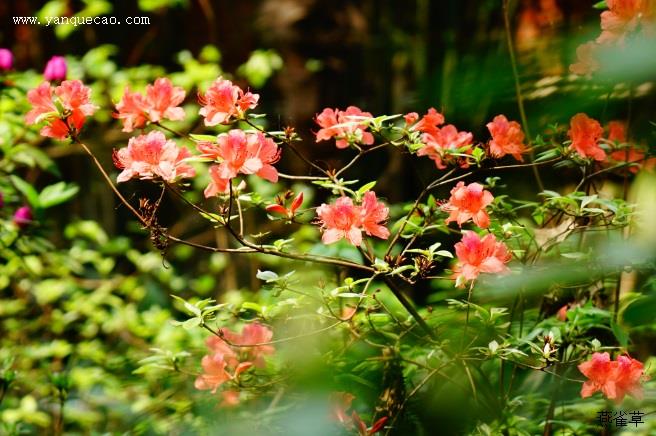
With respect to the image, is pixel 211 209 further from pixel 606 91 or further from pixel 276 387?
pixel 606 91

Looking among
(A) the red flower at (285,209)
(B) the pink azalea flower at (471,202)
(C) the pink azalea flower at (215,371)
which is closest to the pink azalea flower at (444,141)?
(B) the pink azalea flower at (471,202)

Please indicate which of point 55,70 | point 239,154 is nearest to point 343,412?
point 239,154

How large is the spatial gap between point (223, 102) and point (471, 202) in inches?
14.4

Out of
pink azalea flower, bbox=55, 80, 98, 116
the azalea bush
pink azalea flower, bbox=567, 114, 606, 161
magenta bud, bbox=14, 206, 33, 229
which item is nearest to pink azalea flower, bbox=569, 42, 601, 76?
the azalea bush

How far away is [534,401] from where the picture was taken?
4.07 feet

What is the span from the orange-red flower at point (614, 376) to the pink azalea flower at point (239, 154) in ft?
1.66

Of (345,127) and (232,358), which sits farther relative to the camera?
(232,358)

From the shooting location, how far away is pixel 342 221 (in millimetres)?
963

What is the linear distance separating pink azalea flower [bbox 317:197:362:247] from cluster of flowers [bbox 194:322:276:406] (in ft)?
0.87

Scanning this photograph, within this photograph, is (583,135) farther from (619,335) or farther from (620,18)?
(619,335)

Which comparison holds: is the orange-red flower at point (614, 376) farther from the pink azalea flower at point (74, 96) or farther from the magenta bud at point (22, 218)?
the magenta bud at point (22, 218)

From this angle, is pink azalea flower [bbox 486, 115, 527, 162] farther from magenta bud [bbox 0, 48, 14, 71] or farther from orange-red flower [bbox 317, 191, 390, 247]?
magenta bud [bbox 0, 48, 14, 71]

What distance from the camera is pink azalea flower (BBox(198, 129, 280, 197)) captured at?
37.2 inches

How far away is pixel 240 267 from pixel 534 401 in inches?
75.3
